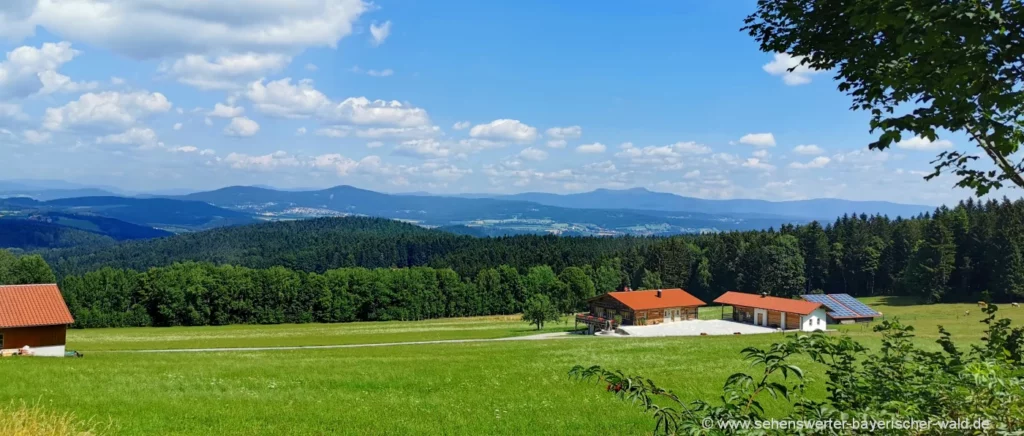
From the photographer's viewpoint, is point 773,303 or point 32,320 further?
point 773,303

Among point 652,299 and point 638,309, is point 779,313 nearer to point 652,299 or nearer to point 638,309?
point 652,299

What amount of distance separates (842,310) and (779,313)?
371 inches

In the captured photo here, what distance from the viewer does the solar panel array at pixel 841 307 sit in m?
69.8

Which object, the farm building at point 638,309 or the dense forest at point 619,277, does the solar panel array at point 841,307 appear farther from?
the dense forest at point 619,277

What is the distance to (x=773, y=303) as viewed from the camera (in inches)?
2749

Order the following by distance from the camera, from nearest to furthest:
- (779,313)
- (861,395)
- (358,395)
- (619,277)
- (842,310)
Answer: (861,395), (358,395), (779,313), (842,310), (619,277)

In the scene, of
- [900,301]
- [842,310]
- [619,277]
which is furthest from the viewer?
[619,277]

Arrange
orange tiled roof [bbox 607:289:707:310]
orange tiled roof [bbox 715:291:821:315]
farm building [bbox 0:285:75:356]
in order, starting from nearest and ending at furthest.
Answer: farm building [bbox 0:285:75:356] < orange tiled roof [bbox 715:291:821:315] < orange tiled roof [bbox 607:289:707:310]

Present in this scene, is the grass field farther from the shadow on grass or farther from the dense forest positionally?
the dense forest

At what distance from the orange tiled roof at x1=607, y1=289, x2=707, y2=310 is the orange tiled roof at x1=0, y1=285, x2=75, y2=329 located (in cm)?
5484

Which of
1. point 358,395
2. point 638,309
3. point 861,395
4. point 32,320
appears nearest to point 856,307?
point 638,309

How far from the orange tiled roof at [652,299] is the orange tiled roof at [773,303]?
473 cm

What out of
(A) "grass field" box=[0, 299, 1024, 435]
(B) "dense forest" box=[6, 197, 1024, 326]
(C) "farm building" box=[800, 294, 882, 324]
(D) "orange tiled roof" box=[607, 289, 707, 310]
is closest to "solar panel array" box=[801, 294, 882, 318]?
(C) "farm building" box=[800, 294, 882, 324]

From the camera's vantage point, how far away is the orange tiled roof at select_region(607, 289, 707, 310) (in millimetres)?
71688
